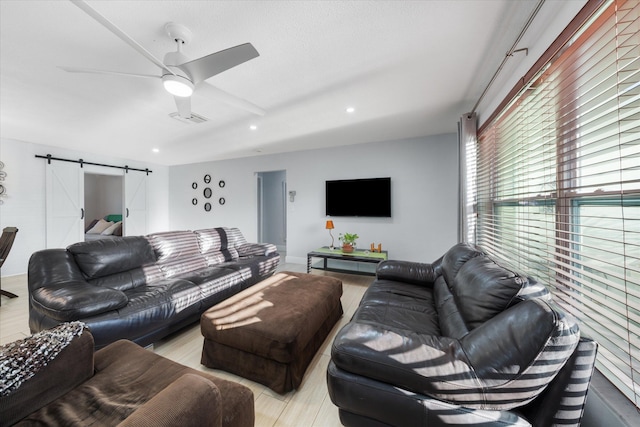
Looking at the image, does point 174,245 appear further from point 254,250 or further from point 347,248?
point 347,248

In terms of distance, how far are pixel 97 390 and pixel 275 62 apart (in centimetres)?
233

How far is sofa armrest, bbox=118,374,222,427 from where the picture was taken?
67cm

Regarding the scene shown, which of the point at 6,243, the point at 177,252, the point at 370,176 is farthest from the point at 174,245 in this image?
the point at 370,176

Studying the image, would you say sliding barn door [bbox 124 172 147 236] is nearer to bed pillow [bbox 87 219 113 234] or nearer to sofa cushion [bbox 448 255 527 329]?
bed pillow [bbox 87 219 113 234]

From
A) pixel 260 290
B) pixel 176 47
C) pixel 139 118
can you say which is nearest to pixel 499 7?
pixel 176 47

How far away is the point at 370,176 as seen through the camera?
4.34 metres

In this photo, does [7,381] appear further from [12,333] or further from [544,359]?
[12,333]

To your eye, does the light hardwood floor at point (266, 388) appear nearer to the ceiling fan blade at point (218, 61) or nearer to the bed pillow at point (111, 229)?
the ceiling fan blade at point (218, 61)

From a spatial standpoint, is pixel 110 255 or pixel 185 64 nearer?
pixel 185 64

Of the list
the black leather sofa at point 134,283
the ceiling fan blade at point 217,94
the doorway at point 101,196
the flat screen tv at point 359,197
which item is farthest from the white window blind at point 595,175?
the doorway at point 101,196

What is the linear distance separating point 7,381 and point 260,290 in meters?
1.42

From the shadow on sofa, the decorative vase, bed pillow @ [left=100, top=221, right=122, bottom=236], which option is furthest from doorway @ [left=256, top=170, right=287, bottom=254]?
the shadow on sofa

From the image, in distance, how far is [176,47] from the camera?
175 centimetres

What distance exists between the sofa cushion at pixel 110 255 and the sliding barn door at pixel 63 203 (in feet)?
12.4
